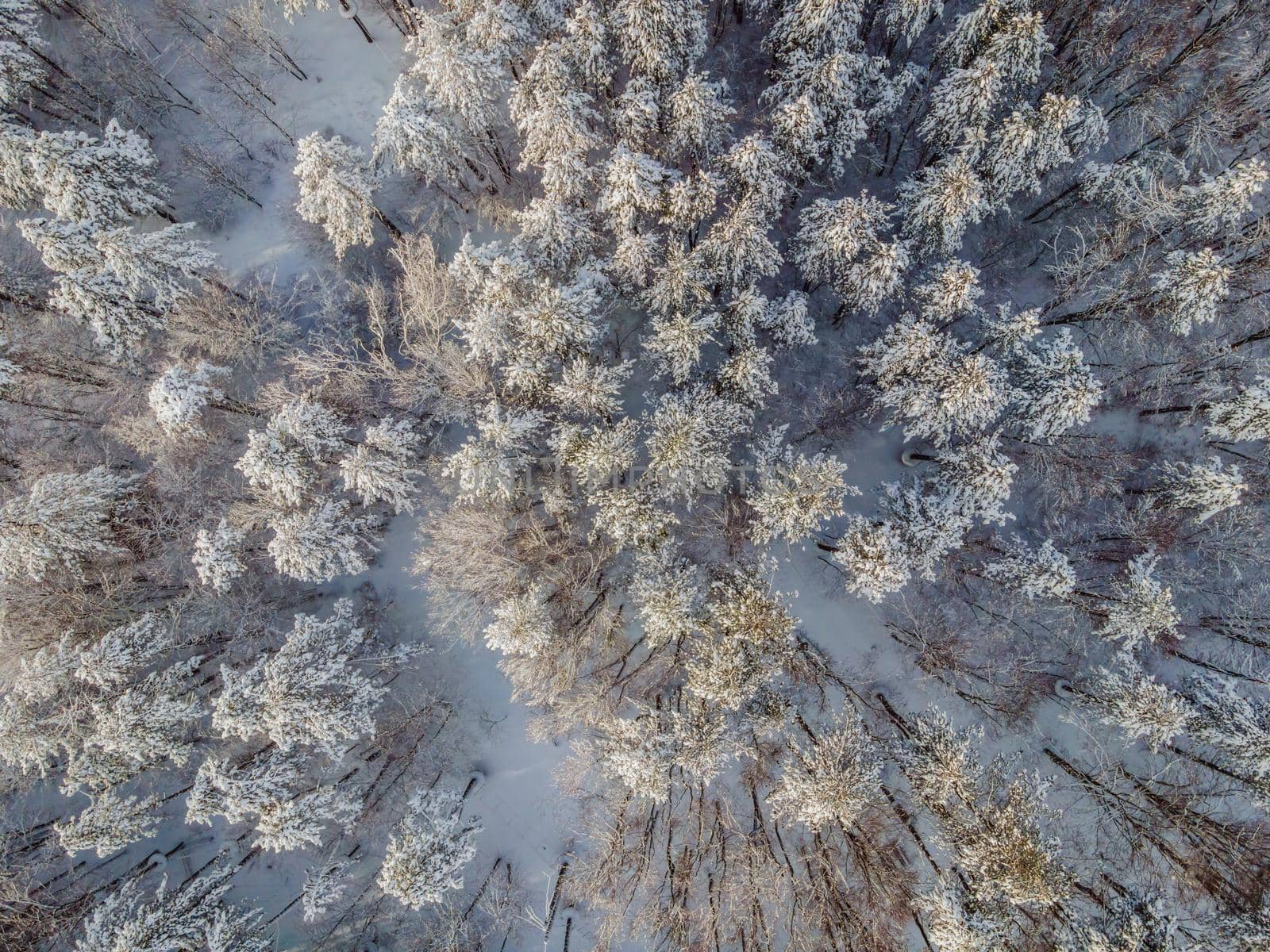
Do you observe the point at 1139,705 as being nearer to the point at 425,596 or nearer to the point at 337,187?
the point at 425,596

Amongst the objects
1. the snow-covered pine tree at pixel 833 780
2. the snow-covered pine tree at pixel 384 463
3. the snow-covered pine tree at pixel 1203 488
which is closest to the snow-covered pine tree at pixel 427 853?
the snow-covered pine tree at pixel 384 463

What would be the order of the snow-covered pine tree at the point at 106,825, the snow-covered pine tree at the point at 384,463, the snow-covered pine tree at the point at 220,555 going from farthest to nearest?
the snow-covered pine tree at the point at 220,555, the snow-covered pine tree at the point at 384,463, the snow-covered pine tree at the point at 106,825

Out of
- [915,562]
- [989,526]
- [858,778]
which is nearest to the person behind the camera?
[858,778]

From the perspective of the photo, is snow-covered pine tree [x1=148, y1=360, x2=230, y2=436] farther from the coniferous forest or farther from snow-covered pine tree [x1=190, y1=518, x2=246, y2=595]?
snow-covered pine tree [x1=190, y1=518, x2=246, y2=595]

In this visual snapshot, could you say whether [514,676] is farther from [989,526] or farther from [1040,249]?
[1040,249]

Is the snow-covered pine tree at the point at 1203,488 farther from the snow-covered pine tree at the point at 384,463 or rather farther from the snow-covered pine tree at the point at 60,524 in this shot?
the snow-covered pine tree at the point at 60,524

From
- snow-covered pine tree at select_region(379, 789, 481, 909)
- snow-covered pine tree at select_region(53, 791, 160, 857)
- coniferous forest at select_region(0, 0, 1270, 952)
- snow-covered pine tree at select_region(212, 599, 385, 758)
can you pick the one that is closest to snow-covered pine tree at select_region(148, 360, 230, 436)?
coniferous forest at select_region(0, 0, 1270, 952)

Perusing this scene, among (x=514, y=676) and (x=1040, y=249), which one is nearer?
(x=514, y=676)

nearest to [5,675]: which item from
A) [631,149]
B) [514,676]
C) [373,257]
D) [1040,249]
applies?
[514,676]
